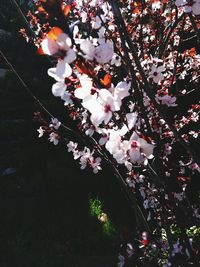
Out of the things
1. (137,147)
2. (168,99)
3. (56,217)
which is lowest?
(137,147)

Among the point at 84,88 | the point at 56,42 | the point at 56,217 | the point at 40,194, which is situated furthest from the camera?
the point at 40,194

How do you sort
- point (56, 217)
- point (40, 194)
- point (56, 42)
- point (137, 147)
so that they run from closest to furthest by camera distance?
point (56, 42) → point (137, 147) → point (56, 217) → point (40, 194)

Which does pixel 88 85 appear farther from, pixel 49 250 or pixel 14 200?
pixel 14 200

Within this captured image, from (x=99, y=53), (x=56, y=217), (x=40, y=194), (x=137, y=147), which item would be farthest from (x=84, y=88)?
(x=40, y=194)

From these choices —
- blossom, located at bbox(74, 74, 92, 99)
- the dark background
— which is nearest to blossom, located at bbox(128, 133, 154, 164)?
blossom, located at bbox(74, 74, 92, 99)

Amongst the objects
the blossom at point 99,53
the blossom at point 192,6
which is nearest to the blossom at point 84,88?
the blossom at point 99,53

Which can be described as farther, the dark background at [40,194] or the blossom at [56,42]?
the dark background at [40,194]

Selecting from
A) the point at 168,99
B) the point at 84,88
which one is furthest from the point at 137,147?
the point at 168,99

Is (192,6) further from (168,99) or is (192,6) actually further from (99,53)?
(99,53)

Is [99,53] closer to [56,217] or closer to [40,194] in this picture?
[56,217]

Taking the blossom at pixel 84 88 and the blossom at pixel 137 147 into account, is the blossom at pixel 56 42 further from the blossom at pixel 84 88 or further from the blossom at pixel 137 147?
the blossom at pixel 137 147

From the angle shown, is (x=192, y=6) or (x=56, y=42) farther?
(x=192, y=6)

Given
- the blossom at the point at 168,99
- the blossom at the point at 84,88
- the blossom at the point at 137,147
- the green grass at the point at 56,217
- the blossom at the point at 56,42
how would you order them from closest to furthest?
1. the blossom at the point at 56,42
2. the blossom at the point at 84,88
3. the blossom at the point at 137,147
4. the blossom at the point at 168,99
5. the green grass at the point at 56,217

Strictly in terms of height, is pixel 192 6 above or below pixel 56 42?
above
